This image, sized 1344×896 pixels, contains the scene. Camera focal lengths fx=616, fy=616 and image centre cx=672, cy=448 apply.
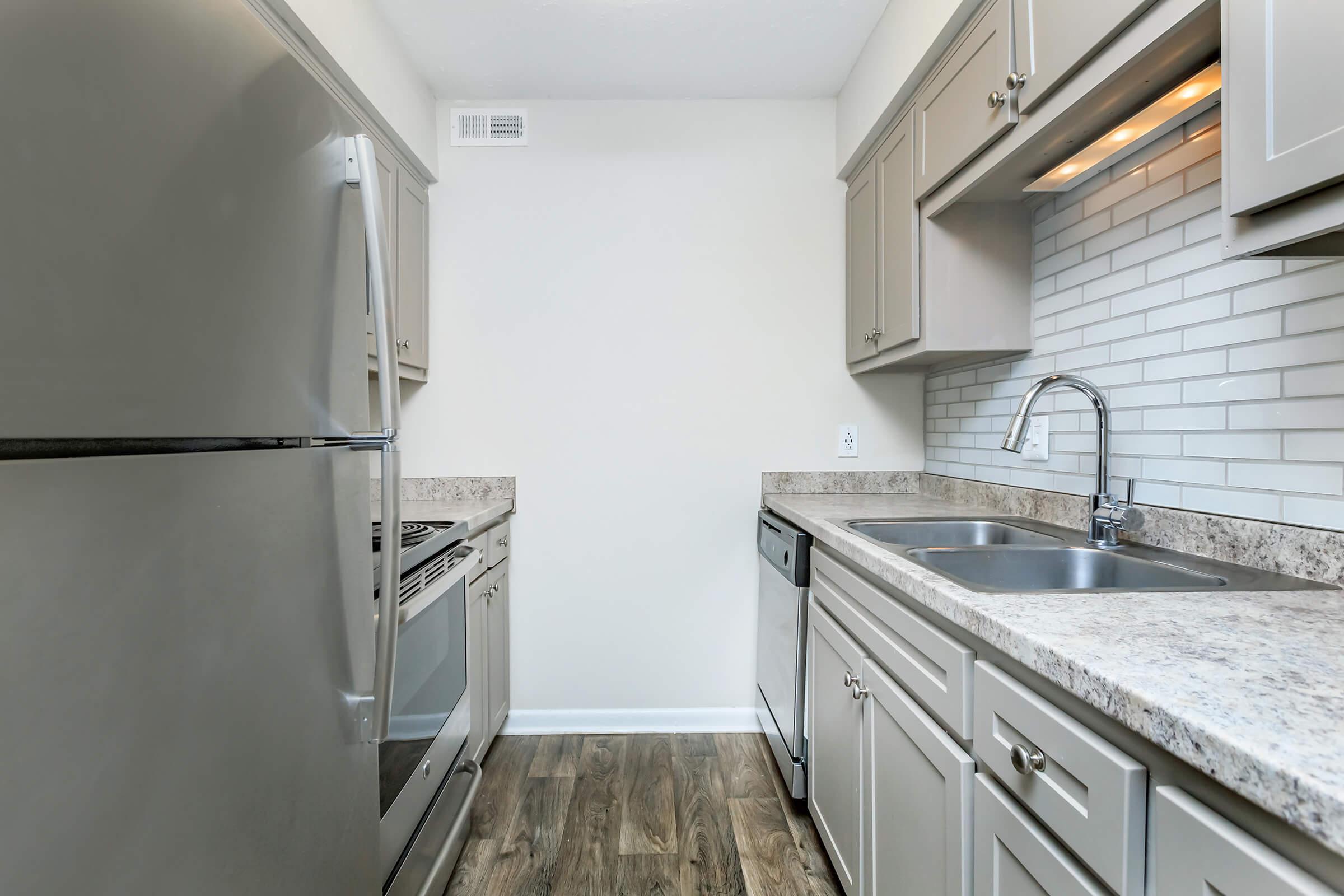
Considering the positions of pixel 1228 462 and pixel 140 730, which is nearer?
pixel 140 730

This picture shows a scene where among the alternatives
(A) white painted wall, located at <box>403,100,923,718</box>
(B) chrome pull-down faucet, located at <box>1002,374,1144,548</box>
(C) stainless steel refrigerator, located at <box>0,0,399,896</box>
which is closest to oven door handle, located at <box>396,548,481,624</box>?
(C) stainless steel refrigerator, located at <box>0,0,399,896</box>

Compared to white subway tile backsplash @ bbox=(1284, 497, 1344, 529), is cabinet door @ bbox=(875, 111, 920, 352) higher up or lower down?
higher up

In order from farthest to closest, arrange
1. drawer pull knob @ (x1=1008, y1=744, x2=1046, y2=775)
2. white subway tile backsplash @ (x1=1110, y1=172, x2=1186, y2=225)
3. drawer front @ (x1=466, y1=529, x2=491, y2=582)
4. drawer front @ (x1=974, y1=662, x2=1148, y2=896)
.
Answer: drawer front @ (x1=466, y1=529, x2=491, y2=582) → white subway tile backsplash @ (x1=1110, y1=172, x2=1186, y2=225) → drawer pull knob @ (x1=1008, y1=744, x2=1046, y2=775) → drawer front @ (x1=974, y1=662, x2=1148, y2=896)

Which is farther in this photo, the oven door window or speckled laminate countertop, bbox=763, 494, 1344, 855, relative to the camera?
the oven door window

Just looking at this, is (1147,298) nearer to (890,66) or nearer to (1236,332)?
(1236,332)

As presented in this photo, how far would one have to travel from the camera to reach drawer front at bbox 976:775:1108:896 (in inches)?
26.8

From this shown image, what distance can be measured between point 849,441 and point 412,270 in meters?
1.80

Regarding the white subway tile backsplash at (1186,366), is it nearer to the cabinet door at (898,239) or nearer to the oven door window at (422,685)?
the cabinet door at (898,239)

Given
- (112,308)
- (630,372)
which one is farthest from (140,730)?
(630,372)

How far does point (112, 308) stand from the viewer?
51cm

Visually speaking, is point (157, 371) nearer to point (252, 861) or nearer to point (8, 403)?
point (8, 403)

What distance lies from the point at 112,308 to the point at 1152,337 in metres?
1.76

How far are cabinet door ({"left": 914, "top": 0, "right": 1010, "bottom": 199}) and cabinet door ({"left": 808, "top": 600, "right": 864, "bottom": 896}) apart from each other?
122cm

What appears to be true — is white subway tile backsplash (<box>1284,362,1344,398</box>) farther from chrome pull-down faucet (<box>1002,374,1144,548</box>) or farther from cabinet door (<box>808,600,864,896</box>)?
cabinet door (<box>808,600,864,896</box>)
